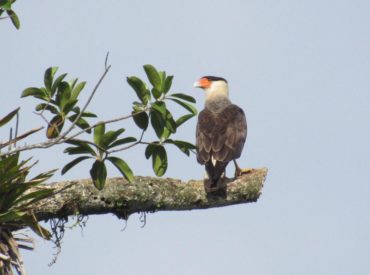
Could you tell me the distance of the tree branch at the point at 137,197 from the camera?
6.24 m

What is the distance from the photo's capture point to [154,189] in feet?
A: 21.5

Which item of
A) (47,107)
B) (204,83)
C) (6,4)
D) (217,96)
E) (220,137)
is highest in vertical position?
(204,83)

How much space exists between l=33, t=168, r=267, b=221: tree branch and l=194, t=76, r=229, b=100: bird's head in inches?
142

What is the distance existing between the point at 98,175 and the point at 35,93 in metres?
0.80

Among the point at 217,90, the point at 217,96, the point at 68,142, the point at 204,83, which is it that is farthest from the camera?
the point at 204,83

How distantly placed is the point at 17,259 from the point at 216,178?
192 cm

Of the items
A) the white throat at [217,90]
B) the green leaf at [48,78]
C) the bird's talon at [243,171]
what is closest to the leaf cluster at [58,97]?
the green leaf at [48,78]

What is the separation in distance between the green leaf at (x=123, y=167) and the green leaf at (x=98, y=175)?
125 millimetres

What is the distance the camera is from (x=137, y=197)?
6500 millimetres

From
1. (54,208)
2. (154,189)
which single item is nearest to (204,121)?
(154,189)

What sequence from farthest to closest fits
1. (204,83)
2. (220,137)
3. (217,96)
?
(204,83), (217,96), (220,137)

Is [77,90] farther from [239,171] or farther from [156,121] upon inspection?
[239,171]

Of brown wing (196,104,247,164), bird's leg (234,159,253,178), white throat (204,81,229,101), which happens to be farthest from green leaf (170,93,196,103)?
white throat (204,81,229,101)

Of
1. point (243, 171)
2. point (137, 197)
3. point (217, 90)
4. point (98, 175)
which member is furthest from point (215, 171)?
point (217, 90)
